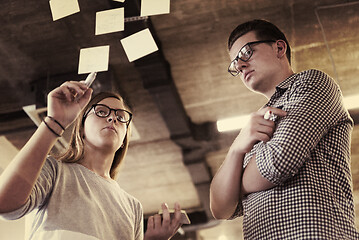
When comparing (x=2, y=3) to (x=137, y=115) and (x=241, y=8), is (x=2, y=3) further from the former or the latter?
(x=137, y=115)

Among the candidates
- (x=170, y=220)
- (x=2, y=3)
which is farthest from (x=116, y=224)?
(x=2, y=3)

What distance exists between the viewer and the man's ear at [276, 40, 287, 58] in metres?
1.42

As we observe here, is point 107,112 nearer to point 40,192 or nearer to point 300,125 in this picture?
point 40,192

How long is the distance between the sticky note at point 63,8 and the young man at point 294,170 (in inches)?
43.5

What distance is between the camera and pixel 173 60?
13.6ft

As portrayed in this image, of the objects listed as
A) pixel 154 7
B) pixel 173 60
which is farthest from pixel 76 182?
pixel 173 60

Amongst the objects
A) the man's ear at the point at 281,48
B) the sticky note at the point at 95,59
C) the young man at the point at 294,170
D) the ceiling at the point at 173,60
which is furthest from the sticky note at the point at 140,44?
the ceiling at the point at 173,60

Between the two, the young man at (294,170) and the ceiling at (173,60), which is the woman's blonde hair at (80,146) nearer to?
the young man at (294,170)

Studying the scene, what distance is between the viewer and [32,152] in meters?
1.12

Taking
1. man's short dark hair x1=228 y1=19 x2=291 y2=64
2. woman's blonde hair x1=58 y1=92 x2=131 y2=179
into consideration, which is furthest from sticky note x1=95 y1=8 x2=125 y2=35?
man's short dark hair x1=228 y1=19 x2=291 y2=64

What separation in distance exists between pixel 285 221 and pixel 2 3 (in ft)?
9.54

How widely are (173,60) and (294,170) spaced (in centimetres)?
323

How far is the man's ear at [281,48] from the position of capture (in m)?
1.42

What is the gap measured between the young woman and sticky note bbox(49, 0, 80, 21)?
54 centimetres
